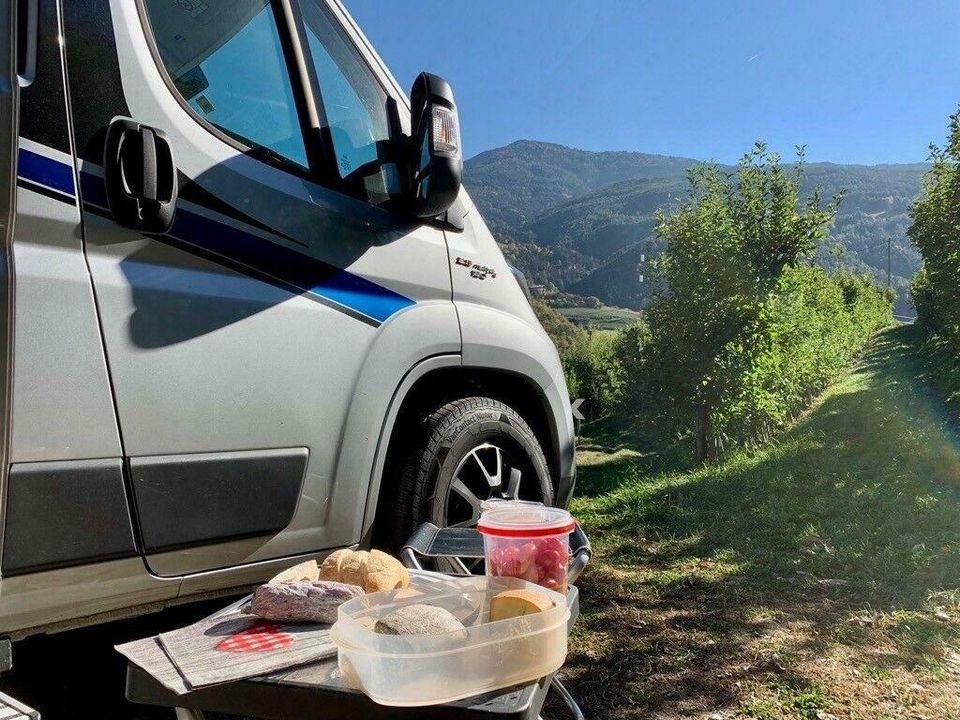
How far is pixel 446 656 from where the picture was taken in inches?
41.2

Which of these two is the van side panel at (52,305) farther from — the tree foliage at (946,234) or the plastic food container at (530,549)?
the tree foliage at (946,234)

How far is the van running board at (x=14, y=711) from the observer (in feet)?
4.23

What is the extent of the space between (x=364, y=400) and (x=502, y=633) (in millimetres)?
1306

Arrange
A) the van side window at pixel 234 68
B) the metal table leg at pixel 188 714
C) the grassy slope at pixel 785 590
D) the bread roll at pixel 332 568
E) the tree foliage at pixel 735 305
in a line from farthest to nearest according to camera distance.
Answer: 1. the tree foliage at pixel 735 305
2. the grassy slope at pixel 785 590
3. the van side window at pixel 234 68
4. the bread roll at pixel 332 568
5. the metal table leg at pixel 188 714

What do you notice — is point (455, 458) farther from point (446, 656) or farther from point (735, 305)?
point (735, 305)

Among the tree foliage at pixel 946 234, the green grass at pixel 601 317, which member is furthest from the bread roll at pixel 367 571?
the green grass at pixel 601 317

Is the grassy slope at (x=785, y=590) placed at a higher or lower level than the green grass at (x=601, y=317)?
lower

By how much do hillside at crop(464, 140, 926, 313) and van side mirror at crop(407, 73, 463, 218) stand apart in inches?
6.0

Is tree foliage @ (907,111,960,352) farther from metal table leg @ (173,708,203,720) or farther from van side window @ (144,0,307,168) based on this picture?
metal table leg @ (173,708,203,720)

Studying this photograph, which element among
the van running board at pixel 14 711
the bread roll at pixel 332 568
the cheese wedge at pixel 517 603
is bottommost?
the van running board at pixel 14 711

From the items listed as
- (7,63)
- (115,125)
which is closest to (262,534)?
(115,125)

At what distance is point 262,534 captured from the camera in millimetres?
2107

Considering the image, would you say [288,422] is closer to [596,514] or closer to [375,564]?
[375,564]

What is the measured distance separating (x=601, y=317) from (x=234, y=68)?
2071 centimetres
